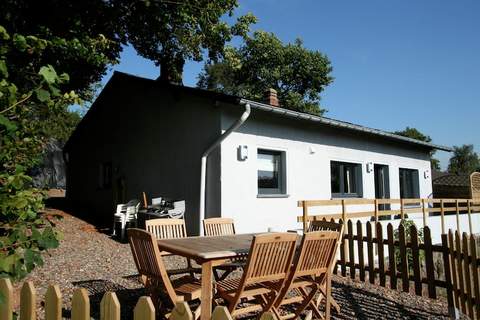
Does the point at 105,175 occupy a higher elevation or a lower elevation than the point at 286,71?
lower

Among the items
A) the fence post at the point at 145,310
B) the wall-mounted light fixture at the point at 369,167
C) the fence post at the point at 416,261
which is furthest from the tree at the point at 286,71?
the fence post at the point at 145,310

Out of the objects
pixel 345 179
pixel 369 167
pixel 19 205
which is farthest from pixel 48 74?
pixel 369 167

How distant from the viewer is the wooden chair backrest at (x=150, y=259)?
11.6ft

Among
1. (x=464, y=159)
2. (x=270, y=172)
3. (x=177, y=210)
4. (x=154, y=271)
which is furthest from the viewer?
(x=464, y=159)

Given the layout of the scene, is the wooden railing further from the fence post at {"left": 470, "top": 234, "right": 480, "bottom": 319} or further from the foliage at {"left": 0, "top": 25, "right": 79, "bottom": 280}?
the foliage at {"left": 0, "top": 25, "right": 79, "bottom": 280}

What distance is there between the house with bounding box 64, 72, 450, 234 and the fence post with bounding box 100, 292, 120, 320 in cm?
737

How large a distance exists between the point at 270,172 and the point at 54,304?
29.1ft

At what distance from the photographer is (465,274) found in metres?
5.27

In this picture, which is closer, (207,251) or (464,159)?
(207,251)

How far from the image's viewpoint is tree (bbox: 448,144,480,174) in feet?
230

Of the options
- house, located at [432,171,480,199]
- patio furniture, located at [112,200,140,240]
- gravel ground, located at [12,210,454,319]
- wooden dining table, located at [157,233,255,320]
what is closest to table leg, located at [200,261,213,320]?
wooden dining table, located at [157,233,255,320]

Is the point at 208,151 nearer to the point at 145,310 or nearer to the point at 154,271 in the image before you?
the point at 154,271

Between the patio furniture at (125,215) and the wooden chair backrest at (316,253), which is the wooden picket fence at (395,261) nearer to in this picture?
the wooden chair backrest at (316,253)

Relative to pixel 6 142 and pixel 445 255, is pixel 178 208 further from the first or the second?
pixel 6 142
